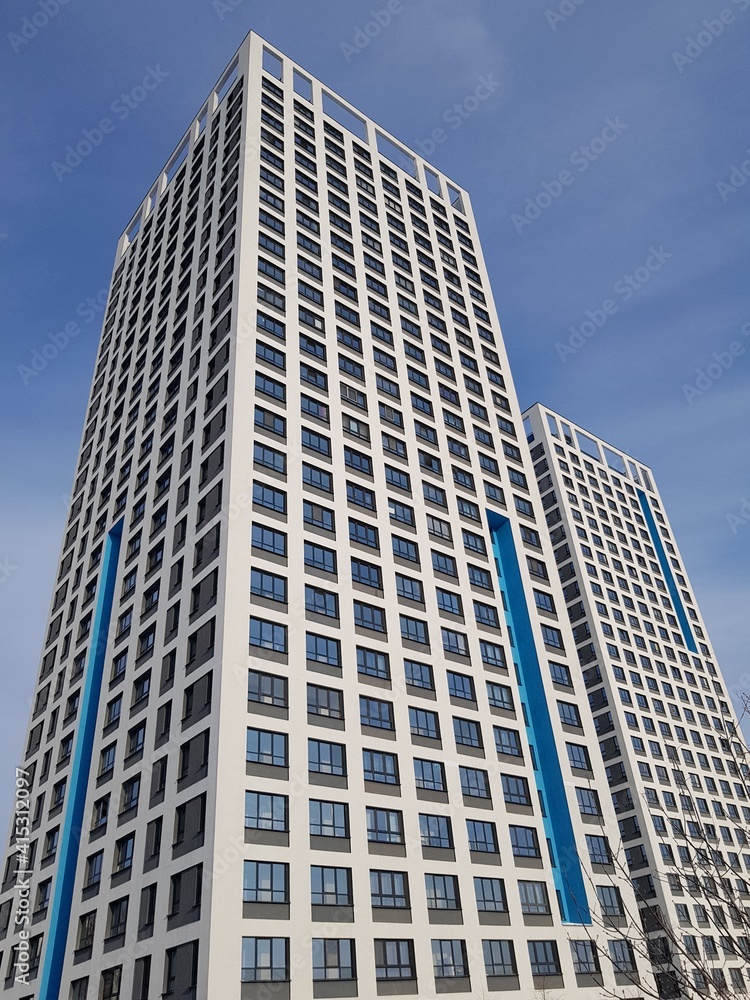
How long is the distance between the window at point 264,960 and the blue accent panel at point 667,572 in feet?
243

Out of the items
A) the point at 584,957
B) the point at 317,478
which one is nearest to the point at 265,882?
the point at 584,957

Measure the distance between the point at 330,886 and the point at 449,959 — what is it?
695 cm

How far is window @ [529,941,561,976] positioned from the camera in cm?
3756

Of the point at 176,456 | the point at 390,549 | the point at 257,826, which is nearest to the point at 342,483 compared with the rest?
the point at 390,549

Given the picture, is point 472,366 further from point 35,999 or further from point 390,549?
point 35,999

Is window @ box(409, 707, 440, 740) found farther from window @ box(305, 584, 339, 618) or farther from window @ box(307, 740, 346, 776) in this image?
window @ box(305, 584, 339, 618)

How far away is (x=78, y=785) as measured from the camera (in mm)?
43469

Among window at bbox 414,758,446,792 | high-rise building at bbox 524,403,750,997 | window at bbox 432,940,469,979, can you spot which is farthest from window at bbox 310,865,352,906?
high-rise building at bbox 524,403,750,997

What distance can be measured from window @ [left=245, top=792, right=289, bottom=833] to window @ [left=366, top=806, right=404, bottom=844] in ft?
15.7

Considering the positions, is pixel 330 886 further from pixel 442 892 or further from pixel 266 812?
pixel 442 892

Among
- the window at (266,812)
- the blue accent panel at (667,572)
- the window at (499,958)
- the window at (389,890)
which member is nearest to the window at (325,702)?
the window at (266,812)

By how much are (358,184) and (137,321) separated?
22162 millimetres

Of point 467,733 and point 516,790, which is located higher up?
point 467,733

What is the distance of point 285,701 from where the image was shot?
36031 millimetres
